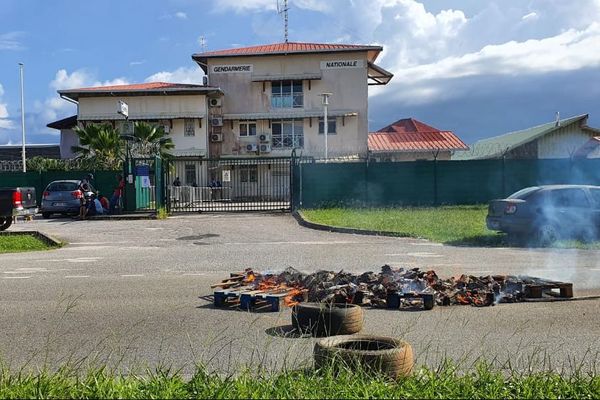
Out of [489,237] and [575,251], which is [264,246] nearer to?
[489,237]

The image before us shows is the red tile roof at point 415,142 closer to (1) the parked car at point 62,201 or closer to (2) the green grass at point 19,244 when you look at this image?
(1) the parked car at point 62,201

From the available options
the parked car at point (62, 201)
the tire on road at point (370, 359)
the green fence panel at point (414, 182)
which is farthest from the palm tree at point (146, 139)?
the tire on road at point (370, 359)

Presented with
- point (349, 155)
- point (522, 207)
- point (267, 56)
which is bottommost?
point (522, 207)

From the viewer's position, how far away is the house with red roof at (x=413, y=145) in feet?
157

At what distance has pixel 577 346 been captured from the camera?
5.92 m

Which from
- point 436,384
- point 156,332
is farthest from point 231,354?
point 436,384

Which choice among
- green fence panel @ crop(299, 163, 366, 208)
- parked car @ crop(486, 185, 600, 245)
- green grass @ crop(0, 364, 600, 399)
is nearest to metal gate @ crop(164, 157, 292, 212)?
green fence panel @ crop(299, 163, 366, 208)

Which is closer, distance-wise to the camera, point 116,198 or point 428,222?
point 428,222

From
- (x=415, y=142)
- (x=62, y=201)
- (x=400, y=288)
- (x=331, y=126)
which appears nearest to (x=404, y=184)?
Result: (x=62, y=201)

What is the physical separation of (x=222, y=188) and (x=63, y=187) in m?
7.62

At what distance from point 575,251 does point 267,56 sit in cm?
3677

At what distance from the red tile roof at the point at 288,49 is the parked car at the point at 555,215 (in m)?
33.3

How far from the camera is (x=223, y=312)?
764cm

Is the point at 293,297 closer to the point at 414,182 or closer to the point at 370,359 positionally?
the point at 370,359
